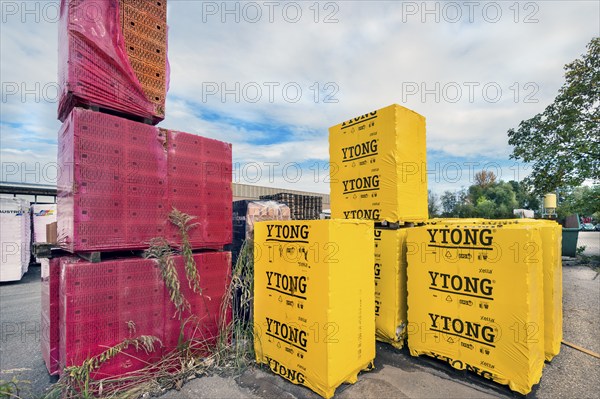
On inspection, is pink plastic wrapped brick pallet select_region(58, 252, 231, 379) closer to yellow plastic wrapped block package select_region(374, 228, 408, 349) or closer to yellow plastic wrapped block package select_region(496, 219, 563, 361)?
yellow plastic wrapped block package select_region(374, 228, 408, 349)

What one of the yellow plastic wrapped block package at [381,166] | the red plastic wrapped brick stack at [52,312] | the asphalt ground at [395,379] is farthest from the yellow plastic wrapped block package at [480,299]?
the red plastic wrapped brick stack at [52,312]

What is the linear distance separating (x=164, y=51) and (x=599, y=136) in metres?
15.1

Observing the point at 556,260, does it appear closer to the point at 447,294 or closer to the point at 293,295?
the point at 447,294

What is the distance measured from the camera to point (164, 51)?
10.4 ft

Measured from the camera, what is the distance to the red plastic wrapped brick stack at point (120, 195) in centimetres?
245

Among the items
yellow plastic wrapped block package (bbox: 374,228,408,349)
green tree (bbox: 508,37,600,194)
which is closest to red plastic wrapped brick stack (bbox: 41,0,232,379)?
yellow plastic wrapped block package (bbox: 374,228,408,349)

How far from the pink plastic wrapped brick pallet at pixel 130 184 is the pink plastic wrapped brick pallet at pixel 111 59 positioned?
0.23 meters

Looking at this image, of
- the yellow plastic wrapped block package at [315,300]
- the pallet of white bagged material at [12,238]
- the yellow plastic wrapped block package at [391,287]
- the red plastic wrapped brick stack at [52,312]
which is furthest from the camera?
the pallet of white bagged material at [12,238]

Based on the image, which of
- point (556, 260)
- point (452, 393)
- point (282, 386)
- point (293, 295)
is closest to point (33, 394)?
point (282, 386)

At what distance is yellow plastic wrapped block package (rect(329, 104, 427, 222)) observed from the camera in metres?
3.62

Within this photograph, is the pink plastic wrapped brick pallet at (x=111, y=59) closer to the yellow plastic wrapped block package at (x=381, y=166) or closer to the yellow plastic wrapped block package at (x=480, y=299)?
the yellow plastic wrapped block package at (x=381, y=166)

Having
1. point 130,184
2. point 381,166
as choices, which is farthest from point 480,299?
point 130,184

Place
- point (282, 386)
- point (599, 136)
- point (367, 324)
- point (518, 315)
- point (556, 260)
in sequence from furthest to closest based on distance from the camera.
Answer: point (599, 136), point (556, 260), point (367, 324), point (282, 386), point (518, 315)

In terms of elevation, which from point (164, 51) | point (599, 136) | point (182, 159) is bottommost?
point (182, 159)
